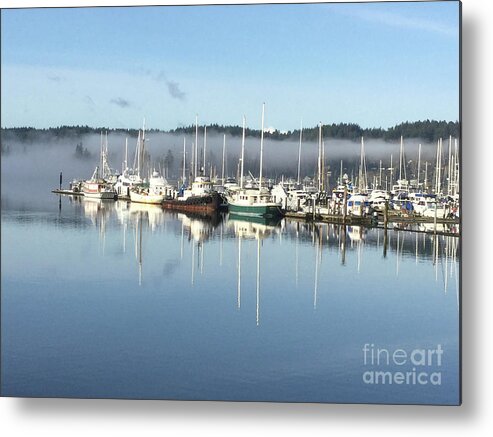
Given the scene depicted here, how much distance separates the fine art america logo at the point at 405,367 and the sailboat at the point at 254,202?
1.69m

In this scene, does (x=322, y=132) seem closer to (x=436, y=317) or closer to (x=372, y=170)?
(x=372, y=170)

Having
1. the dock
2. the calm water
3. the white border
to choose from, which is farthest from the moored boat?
the white border

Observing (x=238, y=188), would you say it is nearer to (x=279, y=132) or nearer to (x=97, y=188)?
(x=279, y=132)

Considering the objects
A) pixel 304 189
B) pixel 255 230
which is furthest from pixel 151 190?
pixel 304 189

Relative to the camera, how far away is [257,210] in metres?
8.76

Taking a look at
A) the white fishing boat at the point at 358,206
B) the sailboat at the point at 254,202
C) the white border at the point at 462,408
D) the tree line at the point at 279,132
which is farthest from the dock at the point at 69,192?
the white fishing boat at the point at 358,206

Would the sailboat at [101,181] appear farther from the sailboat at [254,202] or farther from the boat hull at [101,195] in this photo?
the sailboat at [254,202]

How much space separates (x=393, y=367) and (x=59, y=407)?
94.5 inches

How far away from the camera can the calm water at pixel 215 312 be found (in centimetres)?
754

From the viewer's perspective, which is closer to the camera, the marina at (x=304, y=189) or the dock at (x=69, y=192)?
the marina at (x=304, y=189)

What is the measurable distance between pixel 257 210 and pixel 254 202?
0.28 feet

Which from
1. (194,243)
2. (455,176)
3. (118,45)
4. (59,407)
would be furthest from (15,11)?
(455,176)

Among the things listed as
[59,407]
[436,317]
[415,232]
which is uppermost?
[415,232]

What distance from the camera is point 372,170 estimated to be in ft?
26.9
